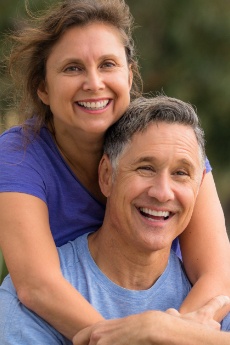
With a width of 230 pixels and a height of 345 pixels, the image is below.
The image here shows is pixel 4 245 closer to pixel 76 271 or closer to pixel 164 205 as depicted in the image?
pixel 76 271

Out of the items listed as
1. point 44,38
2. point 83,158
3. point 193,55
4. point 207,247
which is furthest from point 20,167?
point 193,55

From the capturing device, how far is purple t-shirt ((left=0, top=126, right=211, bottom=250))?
3914 mm

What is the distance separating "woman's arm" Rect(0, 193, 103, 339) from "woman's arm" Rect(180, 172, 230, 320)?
470 mm

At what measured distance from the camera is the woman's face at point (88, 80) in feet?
12.8

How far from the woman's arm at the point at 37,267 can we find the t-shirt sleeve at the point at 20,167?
0.04 m

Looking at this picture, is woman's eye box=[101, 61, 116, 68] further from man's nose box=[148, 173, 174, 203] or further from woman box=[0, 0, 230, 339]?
man's nose box=[148, 173, 174, 203]

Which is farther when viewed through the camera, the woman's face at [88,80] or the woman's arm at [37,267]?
the woman's face at [88,80]

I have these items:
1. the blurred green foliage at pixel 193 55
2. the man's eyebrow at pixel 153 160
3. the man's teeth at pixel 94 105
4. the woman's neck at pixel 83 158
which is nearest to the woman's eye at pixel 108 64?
the man's teeth at pixel 94 105

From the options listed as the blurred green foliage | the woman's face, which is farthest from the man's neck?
the blurred green foliage

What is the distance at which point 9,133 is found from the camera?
407 centimetres

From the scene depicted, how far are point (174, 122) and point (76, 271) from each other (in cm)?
65

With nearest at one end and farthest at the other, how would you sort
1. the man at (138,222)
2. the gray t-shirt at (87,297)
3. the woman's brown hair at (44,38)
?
the gray t-shirt at (87,297) < the man at (138,222) < the woman's brown hair at (44,38)

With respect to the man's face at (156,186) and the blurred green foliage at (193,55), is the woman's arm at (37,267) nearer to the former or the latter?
the man's face at (156,186)

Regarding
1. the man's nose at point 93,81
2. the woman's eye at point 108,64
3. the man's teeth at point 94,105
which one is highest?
the woman's eye at point 108,64
